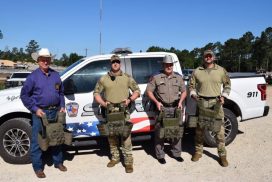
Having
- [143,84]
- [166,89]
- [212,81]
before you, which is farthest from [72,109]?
[212,81]

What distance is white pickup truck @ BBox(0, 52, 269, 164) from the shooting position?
617 cm

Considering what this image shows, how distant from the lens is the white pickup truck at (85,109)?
6168 millimetres

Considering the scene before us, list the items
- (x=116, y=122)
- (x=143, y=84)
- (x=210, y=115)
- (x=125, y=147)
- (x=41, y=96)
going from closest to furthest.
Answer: (x=41, y=96)
(x=116, y=122)
(x=125, y=147)
(x=210, y=115)
(x=143, y=84)

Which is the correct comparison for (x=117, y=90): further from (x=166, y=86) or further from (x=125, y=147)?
(x=125, y=147)

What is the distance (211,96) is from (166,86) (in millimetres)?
788

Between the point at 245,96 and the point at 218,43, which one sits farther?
the point at 218,43

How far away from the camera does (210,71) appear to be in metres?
6.09

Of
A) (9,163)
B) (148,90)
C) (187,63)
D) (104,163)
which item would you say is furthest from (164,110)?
(187,63)

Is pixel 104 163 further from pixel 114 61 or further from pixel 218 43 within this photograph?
pixel 218 43

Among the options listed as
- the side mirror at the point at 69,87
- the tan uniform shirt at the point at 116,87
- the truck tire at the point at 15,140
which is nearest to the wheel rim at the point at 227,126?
the tan uniform shirt at the point at 116,87

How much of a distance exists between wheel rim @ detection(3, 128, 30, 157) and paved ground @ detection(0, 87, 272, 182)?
0.25m

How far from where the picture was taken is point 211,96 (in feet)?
20.0

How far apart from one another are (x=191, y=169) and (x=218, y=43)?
11941 cm

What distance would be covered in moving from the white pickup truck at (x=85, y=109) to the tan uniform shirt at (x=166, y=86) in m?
0.47
